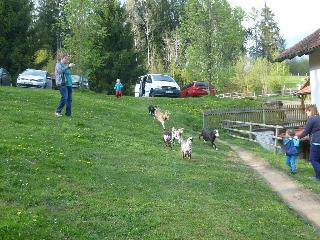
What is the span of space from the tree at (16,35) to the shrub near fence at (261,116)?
805 inches

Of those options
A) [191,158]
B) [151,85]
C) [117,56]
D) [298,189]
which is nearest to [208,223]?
[298,189]

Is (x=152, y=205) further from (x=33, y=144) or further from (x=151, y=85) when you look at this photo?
(x=151, y=85)

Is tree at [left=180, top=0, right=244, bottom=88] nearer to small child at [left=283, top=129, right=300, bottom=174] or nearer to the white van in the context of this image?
the white van

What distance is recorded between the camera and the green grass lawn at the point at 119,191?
7.34m

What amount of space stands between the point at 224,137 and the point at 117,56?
18489 millimetres

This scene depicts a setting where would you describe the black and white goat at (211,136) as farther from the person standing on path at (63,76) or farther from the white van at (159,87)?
the white van at (159,87)

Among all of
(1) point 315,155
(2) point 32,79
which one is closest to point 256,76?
(2) point 32,79

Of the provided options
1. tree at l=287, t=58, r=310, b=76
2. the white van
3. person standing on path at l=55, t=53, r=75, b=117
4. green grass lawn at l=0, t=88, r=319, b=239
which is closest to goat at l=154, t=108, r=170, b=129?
green grass lawn at l=0, t=88, r=319, b=239

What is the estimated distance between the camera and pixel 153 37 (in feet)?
225

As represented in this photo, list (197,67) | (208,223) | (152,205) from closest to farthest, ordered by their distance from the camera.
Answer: (208,223) < (152,205) < (197,67)

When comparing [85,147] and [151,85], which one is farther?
[151,85]

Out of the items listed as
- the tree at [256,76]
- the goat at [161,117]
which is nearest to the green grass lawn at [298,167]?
the goat at [161,117]

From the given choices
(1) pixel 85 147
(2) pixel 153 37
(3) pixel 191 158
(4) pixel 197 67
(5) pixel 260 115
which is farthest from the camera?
(2) pixel 153 37

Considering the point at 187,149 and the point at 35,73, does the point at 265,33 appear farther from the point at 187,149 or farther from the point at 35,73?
the point at 187,149
